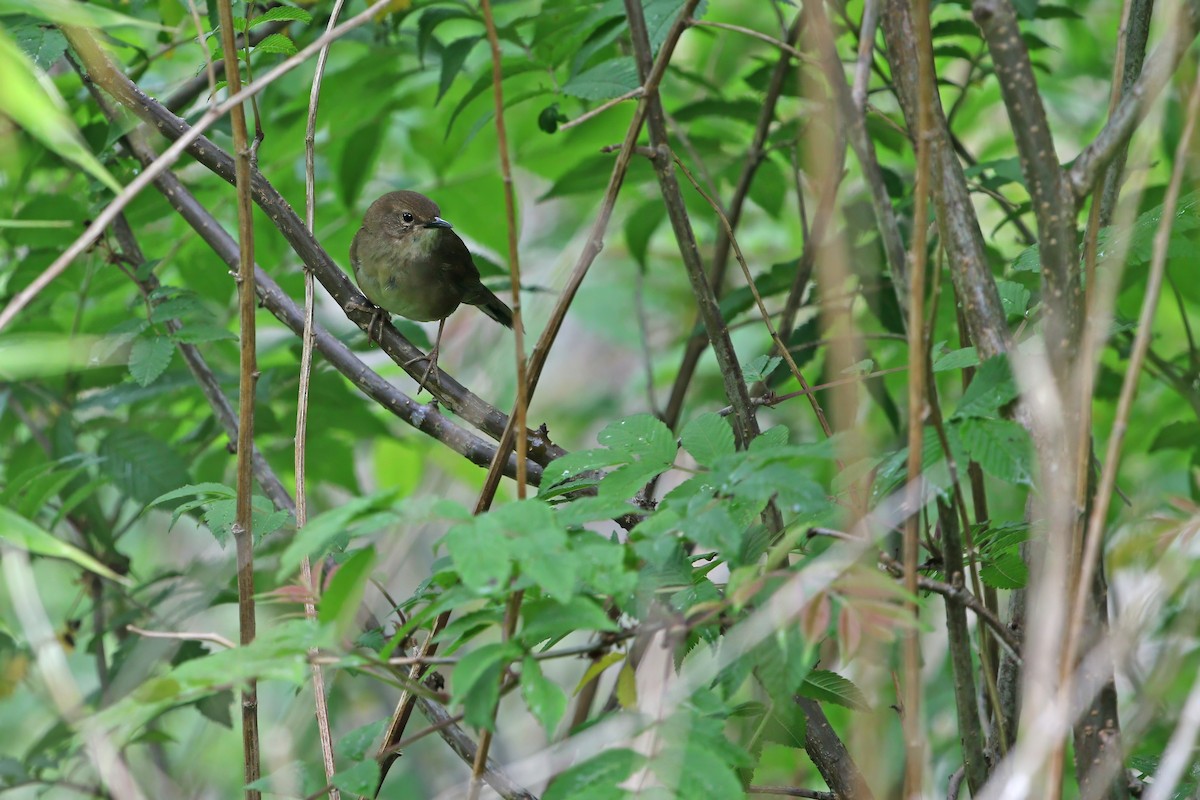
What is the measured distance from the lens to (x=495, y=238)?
4.43 metres

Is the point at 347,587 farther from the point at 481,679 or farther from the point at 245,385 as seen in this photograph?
the point at 245,385

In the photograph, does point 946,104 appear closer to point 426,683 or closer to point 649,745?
point 426,683

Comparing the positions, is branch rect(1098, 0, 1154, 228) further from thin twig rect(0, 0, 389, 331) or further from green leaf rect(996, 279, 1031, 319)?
thin twig rect(0, 0, 389, 331)

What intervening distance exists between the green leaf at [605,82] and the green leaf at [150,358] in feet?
3.94

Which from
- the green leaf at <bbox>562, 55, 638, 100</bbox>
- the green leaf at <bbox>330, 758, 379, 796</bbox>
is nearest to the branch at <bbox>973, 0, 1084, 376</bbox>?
the green leaf at <bbox>330, 758, 379, 796</bbox>

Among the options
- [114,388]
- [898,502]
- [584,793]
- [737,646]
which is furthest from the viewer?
[114,388]

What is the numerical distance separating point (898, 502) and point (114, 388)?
2.81m

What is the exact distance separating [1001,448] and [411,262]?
3.64m

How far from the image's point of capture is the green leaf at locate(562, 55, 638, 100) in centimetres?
281

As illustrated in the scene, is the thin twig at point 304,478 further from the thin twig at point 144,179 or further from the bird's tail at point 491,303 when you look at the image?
the bird's tail at point 491,303

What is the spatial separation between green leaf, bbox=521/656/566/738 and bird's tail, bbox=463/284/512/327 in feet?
11.8

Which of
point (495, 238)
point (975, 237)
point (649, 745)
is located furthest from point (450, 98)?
point (649, 745)

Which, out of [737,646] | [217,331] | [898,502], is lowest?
[737,646]

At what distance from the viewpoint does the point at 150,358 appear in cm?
279
